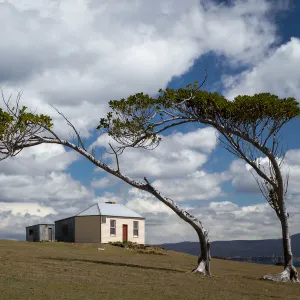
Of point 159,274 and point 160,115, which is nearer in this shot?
point 159,274

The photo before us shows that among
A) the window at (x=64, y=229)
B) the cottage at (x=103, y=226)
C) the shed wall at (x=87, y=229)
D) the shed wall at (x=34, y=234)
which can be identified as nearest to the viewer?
the shed wall at (x=87, y=229)

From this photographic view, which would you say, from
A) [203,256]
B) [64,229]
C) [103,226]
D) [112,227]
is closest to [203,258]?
[203,256]

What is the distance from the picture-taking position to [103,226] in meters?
50.1

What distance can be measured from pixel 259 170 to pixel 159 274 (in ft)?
Answer: 25.0

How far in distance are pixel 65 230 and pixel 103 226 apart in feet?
19.0

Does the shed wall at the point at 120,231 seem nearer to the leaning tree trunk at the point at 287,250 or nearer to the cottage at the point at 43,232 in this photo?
the cottage at the point at 43,232

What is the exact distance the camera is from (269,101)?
24844 millimetres

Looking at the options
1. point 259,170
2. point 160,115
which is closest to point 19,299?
point 160,115

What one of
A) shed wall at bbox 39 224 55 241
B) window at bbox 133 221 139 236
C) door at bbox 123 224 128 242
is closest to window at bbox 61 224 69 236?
shed wall at bbox 39 224 55 241

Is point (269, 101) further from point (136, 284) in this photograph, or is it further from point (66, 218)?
point (66, 218)

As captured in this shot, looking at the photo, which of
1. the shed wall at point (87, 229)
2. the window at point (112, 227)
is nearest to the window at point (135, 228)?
the window at point (112, 227)

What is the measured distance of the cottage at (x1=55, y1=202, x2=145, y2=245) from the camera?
50.1 meters

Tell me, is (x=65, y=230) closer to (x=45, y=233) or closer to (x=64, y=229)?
(x=64, y=229)

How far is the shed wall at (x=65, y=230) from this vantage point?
5228 cm
